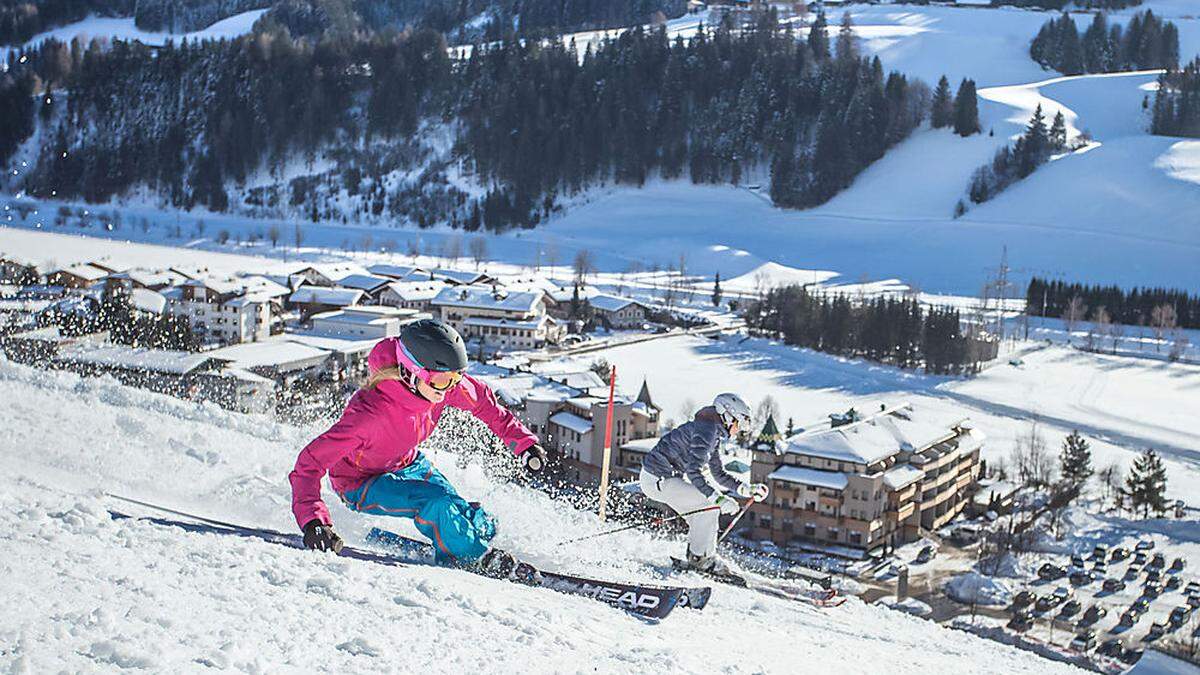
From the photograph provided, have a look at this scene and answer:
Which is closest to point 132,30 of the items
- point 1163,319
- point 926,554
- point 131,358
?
point 1163,319

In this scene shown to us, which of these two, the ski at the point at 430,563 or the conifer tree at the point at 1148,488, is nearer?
the ski at the point at 430,563

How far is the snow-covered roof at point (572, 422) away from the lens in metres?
20.0

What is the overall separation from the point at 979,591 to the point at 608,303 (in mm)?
29427

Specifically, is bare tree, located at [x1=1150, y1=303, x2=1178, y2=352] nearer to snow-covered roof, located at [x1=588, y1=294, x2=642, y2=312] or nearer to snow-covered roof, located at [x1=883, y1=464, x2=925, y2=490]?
snow-covered roof, located at [x1=588, y1=294, x2=642, y2=312]

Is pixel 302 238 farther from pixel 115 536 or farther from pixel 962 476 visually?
pixel 115 536

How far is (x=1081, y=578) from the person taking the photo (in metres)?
17.3

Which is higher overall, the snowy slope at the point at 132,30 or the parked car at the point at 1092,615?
the snowy slope at the point at 132,30

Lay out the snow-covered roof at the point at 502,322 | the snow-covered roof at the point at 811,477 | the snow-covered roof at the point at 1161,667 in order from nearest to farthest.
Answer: the snow-covered roof at the point at 1161,667 → the snow-covered roof at the point at 811,477 → the snow-covered roof at the point at 502,322

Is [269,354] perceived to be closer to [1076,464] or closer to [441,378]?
[1076,464]

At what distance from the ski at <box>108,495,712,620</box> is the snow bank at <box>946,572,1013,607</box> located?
11.9 meters

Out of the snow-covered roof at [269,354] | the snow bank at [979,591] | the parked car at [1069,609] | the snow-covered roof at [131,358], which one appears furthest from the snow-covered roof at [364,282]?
the parked car at [1069,609]

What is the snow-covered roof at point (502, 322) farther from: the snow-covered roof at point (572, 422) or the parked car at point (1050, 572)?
the parked car at point (1050, 572)

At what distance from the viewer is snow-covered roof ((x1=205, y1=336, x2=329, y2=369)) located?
80.9 feet

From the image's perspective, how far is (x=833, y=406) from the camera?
29.7m
